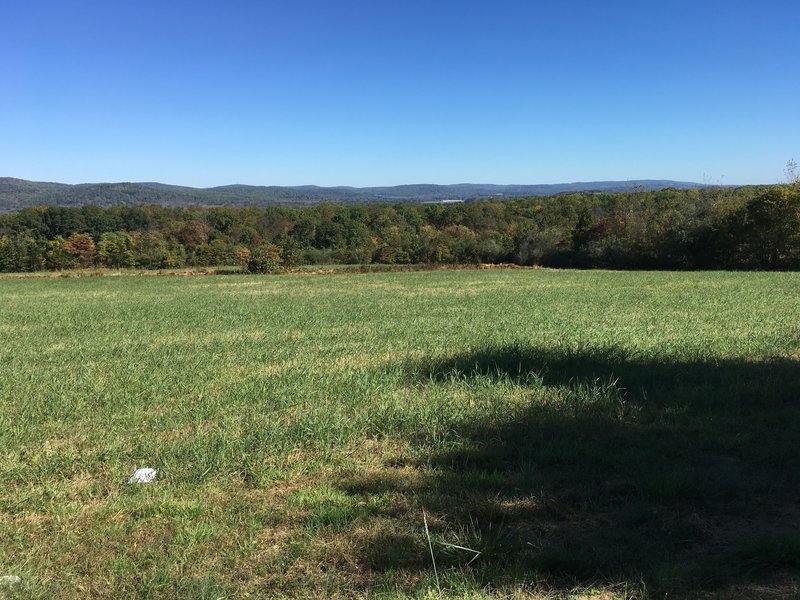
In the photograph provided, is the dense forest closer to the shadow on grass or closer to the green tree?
the green tree

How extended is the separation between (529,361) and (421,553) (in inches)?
236

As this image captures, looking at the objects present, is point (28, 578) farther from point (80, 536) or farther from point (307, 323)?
point (307, 323)

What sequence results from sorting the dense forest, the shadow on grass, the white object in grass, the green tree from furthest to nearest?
1. the green tree
2. the dense forest
3. the white object in grass
4. the shadow on grass

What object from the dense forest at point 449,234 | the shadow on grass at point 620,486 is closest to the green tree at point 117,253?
the dense forest at point 449,234

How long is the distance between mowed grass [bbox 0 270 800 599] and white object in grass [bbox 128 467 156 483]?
11 centimetres

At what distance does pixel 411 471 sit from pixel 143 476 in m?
2.40

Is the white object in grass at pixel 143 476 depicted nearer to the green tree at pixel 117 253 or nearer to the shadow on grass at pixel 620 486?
the shadow on grass at pixel 620 486

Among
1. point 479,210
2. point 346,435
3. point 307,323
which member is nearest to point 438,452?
point 346,435

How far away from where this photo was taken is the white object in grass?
15.2 ft

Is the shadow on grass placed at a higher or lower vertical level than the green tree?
higher

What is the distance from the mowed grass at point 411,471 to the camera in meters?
3.14

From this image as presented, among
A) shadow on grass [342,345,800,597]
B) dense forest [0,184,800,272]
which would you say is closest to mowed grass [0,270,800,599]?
shadow on grass [342,345,800,597]

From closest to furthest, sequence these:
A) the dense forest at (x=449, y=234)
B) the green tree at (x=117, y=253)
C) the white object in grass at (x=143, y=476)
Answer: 1. the white object in grass at (x=143, y=476)
2. the dense forest at (x=449, y=234)
3. the green tree at (x=117, y=253)

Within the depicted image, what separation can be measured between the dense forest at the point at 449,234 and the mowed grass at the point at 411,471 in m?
37.8
